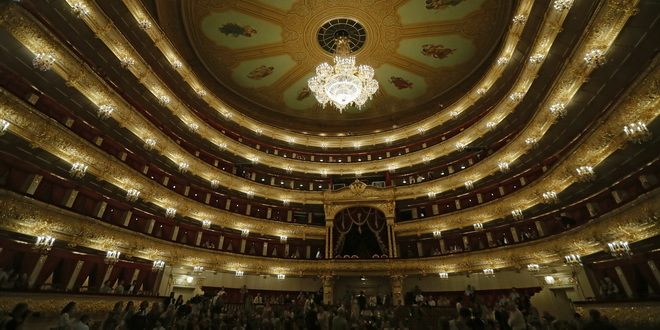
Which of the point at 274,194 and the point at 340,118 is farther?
the point at 340,118

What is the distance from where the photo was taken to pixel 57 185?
11.6 m

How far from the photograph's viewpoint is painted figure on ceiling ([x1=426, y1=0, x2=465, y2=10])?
54.7ft

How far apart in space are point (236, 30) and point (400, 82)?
13503 mm

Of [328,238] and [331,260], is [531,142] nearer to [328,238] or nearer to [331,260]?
[331,260]

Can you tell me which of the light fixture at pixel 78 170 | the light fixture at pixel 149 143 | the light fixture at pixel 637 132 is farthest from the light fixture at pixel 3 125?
the light fixture at pixel 637 132

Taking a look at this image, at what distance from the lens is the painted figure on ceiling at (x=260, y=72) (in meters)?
21.6

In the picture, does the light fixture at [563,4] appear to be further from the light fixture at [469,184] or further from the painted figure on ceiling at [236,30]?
the painted figure on ceiling at [236,30]

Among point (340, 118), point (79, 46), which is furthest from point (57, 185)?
point (340, 118)

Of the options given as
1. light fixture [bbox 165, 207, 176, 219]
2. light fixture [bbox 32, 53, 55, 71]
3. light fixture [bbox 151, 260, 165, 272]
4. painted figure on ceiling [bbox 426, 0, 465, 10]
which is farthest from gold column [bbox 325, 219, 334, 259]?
light fixture [bbox 32, 53, 55, 71]

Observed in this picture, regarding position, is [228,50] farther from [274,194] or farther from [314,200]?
[314,200]

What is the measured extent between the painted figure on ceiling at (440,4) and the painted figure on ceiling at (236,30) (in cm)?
1154

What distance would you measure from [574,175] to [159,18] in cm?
2350

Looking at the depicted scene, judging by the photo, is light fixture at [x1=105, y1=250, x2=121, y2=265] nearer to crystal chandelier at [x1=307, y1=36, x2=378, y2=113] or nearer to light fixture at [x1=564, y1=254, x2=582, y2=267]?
crystal chandelier at [x1=307, y1=36, x2=378, y2=113]

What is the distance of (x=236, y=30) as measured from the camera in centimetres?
1850
